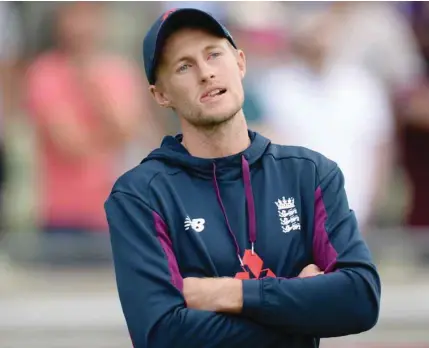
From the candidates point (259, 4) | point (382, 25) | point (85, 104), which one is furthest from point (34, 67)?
point (382, 25)

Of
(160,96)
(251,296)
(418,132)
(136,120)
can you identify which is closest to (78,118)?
(136,120)

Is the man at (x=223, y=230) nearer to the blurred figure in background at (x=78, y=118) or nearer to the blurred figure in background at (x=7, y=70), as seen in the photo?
the blurred figure in background at (x=78, y=118)

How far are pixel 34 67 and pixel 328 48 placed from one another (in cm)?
202

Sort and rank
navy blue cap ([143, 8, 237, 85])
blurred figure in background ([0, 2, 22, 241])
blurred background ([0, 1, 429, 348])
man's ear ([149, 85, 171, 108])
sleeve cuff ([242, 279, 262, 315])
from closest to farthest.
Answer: sleeve cuff ([242, 279, 262, 315]) → navy blue cap ([143, 8, 237, 85]) → man's ear ([149, 85, 171, 108]) → blurred background ([0, 1, 429, 348]) → blurred figure in background ([0, 2, 22, 241])

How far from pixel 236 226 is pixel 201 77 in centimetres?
43

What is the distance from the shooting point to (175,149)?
11.8 ft

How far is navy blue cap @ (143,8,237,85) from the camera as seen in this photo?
3465 millimetres

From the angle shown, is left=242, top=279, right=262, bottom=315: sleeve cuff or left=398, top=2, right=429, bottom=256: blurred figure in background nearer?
left=242, top=279, right=262, bottom=315: sleeve cuff

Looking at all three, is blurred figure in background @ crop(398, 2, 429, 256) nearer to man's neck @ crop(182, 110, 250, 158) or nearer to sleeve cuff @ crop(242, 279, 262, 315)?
man's neck @ crop(182, 110, 250, 158)

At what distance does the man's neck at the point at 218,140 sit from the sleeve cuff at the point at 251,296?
15.3 inches

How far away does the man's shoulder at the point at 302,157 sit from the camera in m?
3.56

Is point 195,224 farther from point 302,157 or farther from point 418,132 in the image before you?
point 418,132

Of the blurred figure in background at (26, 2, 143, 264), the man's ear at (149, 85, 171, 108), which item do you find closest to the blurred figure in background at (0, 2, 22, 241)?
the blurred figure in background at (26, 2, 143, 264)

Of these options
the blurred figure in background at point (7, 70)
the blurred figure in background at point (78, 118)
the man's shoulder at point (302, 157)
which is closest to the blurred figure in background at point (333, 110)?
the blurred figure in background at point (78, 118)
